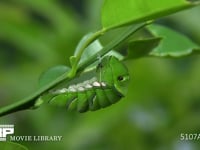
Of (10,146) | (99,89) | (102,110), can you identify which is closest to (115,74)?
(99,89)

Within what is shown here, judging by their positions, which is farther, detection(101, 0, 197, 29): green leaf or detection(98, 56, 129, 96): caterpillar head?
detection(98, 56, 129, 96): caterpillar head

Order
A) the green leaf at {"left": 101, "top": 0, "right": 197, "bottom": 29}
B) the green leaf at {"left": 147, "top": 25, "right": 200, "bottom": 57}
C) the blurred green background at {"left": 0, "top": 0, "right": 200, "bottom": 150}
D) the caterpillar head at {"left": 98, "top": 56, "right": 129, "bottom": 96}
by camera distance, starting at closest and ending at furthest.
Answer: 1. the green leaf at {"left": 101, "top": 0, "right": 197, "bottom": 29}
2. the caterpillar head at {"left": 98, "top": 56, "right": 129, "bottom": 96}
3. the green leaf at {"left": 147, "top": 25, "right": 200, "bottom": 57}
4. the blurred green background at {"left": 0, "top": 0, "right": 200, "bottom": 150}

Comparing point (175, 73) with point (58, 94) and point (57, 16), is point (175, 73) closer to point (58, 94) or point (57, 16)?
point (57, 16)

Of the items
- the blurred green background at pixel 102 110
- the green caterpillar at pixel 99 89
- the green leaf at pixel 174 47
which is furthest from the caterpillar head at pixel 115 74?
the blurred green background at pixel 102 110

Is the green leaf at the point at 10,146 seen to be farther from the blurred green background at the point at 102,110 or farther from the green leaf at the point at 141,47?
the blurred green background at the point at 102,110

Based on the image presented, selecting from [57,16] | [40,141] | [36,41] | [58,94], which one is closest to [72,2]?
[57,16]

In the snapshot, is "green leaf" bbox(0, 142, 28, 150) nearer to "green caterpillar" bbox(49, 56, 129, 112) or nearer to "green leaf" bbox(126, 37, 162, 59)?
"green caterpillar" bbox(49, 56, 129, 112)

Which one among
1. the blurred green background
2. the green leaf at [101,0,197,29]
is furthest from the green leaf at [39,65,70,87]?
the blurred green background
